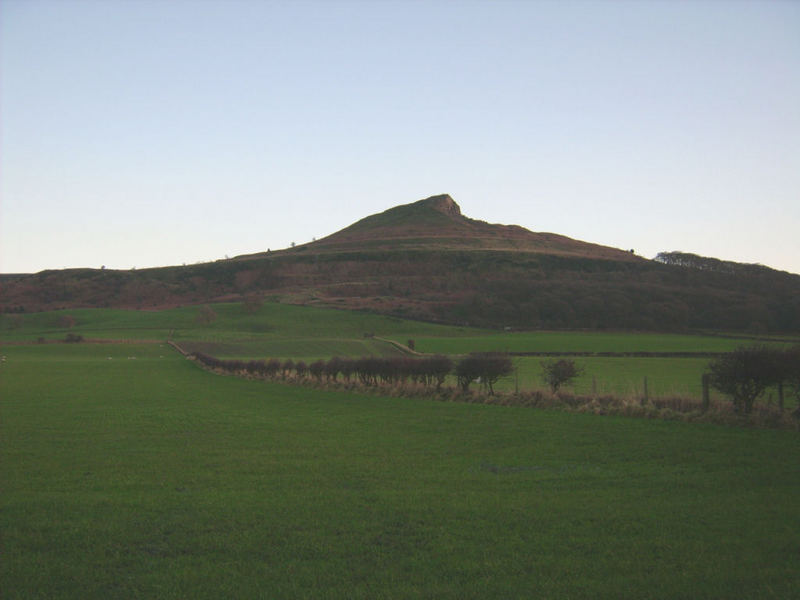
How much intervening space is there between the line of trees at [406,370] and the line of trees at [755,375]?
1025 centimetres

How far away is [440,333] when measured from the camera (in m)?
88.1

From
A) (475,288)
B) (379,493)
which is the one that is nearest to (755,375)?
(379,493)

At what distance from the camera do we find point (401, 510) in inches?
419

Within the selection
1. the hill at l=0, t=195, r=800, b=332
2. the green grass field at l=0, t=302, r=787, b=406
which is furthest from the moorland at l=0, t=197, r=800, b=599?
the hill at l=0, t=195, r=800, b=332

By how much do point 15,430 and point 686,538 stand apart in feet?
63.5

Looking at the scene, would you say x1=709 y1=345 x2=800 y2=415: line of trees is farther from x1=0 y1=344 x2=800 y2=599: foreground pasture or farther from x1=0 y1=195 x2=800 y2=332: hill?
x1=0 y1=195 x2=800 y2=332: hill

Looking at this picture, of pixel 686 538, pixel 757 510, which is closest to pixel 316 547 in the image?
pixel 686 538

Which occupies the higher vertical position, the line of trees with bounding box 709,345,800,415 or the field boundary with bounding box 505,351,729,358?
the line of trees with bounding box 709,345,800,415

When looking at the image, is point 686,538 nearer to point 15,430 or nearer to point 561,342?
point 15,430

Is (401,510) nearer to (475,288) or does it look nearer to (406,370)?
(406,370)

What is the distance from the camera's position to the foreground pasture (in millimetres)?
7816

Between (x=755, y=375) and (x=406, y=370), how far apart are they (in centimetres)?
1732

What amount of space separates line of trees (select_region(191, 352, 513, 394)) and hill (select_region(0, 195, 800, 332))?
5798cm

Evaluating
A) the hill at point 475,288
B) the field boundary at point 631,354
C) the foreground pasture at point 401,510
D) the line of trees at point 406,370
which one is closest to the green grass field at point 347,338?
the field boundary at point 631,354
